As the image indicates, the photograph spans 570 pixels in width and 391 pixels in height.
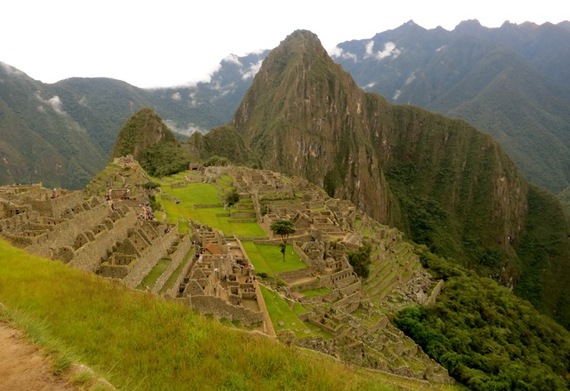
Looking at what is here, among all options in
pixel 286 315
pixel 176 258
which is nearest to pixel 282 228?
pixel 286 315

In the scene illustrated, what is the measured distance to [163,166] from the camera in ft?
293

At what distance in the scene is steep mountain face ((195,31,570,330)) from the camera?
152250 mm

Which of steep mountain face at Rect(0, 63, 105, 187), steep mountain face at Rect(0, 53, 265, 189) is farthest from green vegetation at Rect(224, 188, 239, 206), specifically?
steep mountain face at Rect(0, 63, 105, 187)

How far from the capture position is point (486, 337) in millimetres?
39969

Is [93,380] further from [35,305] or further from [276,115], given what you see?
[276,115]

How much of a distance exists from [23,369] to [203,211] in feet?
133

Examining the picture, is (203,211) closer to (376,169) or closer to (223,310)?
(223,310)

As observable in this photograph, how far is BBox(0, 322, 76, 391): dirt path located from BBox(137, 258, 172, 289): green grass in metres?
11.8

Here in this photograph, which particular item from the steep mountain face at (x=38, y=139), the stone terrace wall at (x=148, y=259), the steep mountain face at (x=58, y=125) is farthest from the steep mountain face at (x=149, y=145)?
the stone terrace wall at (x=148, y=259)

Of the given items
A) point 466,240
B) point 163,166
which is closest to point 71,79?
point 163,166

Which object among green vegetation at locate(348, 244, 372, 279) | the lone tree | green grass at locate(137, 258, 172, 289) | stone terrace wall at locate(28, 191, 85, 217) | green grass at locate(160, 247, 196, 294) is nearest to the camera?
green grass at locate(137, 258, 172, 289)

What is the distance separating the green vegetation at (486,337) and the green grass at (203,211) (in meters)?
15.4

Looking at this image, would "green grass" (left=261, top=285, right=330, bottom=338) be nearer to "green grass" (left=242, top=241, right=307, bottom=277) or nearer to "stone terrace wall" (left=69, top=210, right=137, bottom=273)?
"green grass" (left=242, top=241, right=307, bottom=277)

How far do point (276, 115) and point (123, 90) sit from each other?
56610 mm
